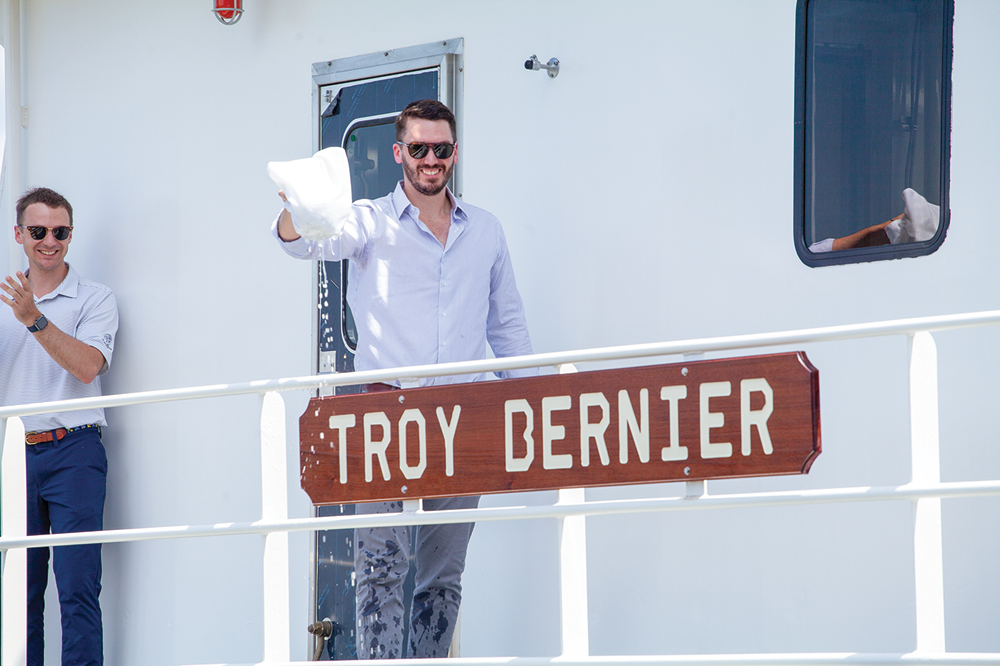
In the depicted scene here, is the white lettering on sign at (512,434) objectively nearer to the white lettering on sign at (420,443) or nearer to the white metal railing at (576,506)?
the white metal railing at (576,506)

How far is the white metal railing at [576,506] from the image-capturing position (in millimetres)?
2045

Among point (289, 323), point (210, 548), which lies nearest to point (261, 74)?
point (289, 323)

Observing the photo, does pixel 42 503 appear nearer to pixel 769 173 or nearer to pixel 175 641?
pixel 175 641

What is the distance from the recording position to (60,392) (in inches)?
163

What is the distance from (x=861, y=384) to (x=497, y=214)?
4.14 feet

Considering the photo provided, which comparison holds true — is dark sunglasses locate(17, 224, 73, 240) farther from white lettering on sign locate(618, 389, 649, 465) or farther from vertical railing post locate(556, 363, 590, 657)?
white lettering on sign locate(618, 389, 649, 465)

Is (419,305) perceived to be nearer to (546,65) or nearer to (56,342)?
(546,65)

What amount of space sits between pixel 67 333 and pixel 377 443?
6.92ft

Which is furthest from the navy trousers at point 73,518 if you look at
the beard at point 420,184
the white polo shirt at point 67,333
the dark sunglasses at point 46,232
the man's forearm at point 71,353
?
the beard at point 420,184

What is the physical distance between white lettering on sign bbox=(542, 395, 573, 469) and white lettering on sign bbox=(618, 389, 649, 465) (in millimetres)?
114

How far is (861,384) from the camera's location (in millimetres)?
2852

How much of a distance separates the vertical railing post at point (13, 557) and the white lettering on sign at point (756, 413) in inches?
73.5

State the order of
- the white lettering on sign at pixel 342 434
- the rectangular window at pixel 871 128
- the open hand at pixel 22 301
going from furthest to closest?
the open hand at pixel 22 301 → the rectangular window at pixel 871 128 → the white lettering on sign at pixel 342 434

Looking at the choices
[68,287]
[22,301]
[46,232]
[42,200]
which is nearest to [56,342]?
[22,301]
